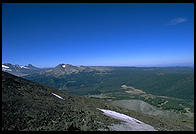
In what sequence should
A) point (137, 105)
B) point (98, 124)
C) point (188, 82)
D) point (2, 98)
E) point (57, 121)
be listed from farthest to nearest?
1. point (188, 82)
2. point (137, 105)
3. point (2, 98)
4. point (98, 124)
5. point (57, 121)

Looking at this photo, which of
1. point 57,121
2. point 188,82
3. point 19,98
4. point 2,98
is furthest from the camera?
point 188,82

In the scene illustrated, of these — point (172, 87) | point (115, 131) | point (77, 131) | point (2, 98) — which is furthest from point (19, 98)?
point (172, 87)

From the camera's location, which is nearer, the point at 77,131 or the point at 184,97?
the point at 77,131

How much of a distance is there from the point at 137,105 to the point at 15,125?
5815 cm

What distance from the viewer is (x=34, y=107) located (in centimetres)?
1719

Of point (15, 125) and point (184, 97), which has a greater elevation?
point (15, 125)

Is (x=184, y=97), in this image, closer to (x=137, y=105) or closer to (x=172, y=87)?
(x=172, y=87)

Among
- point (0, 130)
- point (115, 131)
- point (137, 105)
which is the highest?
point (0, 130)

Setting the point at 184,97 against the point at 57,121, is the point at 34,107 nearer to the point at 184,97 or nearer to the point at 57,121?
the point at 57,121

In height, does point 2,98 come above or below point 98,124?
above

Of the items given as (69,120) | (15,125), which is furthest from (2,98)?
(69,120)

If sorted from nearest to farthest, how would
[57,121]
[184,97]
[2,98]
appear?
[57,121], [2,98], [184,97]

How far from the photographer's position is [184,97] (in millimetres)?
156375

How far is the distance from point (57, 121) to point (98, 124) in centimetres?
332
